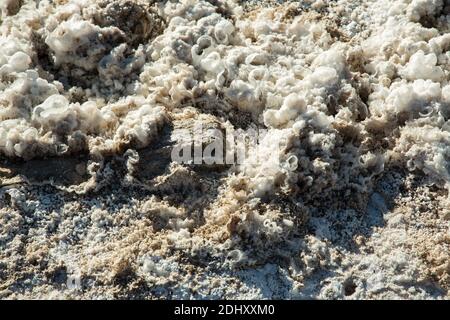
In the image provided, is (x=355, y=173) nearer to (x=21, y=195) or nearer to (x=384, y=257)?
(x=384, y=257)

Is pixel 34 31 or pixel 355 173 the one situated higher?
pixel 34 31

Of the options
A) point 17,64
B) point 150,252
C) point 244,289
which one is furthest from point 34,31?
point 244,289

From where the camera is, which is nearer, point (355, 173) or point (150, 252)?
point (150, 252)
